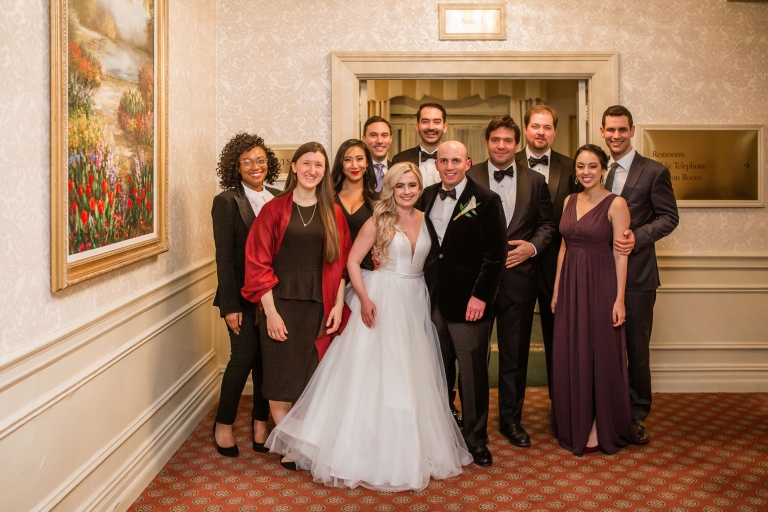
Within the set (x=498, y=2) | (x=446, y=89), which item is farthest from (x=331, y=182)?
(x=446, y=89)

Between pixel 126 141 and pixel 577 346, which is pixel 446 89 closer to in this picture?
pixel 577 346

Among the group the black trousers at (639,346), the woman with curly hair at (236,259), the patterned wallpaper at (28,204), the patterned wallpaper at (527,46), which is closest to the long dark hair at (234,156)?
the woman with curly hair at (236,259)

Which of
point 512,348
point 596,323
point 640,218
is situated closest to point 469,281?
point 512,348

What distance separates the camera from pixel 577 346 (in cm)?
366

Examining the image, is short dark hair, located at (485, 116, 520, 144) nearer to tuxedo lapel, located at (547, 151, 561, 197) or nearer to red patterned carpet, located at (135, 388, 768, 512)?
tuxedo lapel, located at (547, 151, 561, 197)

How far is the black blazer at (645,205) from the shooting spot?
12.7 ft

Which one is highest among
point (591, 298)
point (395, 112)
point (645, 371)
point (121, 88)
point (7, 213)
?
point (395, 112)

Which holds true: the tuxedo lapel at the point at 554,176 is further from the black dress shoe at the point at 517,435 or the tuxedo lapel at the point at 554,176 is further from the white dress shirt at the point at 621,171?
the black dress shoe at the point at 517,435

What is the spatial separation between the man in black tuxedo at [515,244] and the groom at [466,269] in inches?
11.8

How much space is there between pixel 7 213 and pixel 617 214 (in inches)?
110

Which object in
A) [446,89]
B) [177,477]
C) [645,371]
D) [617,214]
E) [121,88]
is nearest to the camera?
[121,88]

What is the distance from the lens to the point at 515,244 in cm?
371

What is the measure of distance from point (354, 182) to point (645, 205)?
1.64 meters

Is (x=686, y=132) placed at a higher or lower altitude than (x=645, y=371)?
higher
